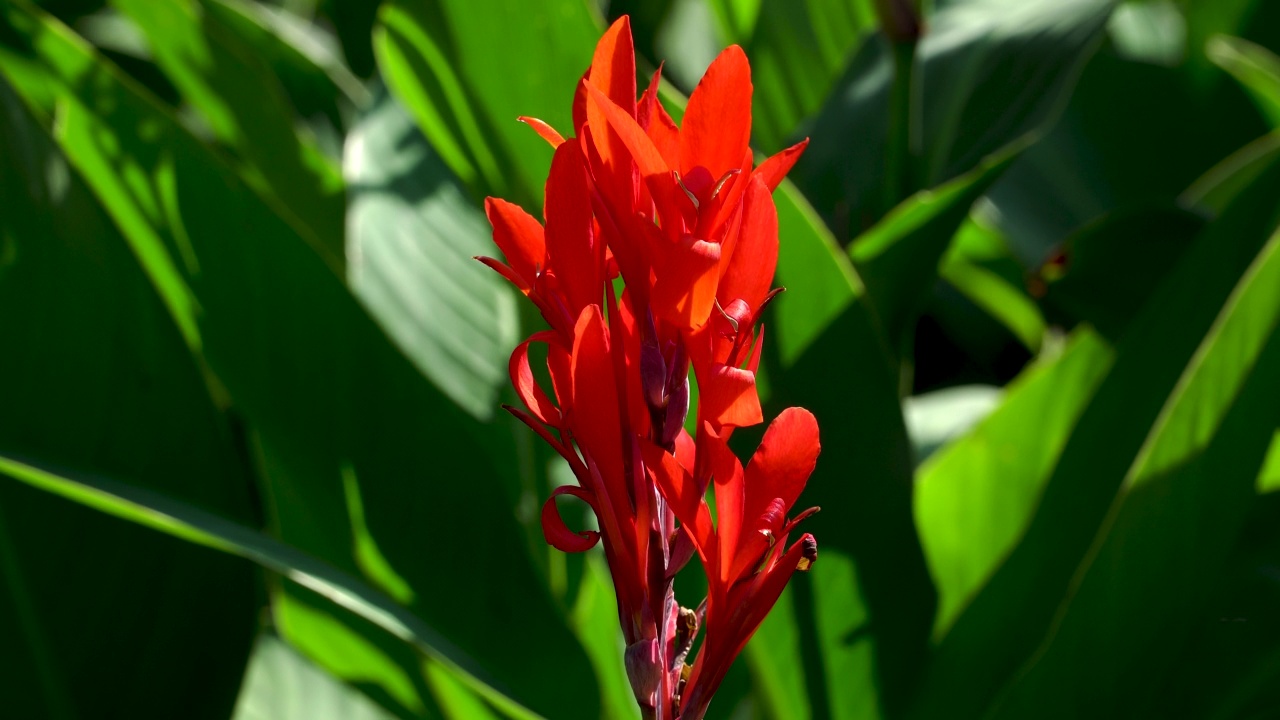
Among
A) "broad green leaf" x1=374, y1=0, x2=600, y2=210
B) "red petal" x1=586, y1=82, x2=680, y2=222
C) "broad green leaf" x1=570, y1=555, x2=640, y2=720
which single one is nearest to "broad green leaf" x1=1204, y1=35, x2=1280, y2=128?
"broad green leaf" x1=374, y1=0, x2=600, y2=210

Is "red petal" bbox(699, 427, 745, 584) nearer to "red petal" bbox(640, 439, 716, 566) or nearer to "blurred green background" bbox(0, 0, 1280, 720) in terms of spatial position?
"red petal" bbox(640, 439, 716, 566)

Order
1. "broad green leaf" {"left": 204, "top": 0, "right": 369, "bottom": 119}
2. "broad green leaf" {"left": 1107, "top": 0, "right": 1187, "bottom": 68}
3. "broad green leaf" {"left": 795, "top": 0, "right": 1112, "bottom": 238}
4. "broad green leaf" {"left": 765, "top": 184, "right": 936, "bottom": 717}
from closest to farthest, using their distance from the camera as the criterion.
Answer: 1. "broad green leaf" {"left": 765, "top": 184, "right": 936, "bottom": 717}
2. "broad green leaf" {"left": 795, "top": 0, "right": 1112, "bottom": 238}
3. "broad green leaf" {"left": 204, "top": 0, "right": 369, "bottom": 119}
4. "broad green leaf" {"left": 1107, "top": 0, "right": 1187, "bottom": 68}

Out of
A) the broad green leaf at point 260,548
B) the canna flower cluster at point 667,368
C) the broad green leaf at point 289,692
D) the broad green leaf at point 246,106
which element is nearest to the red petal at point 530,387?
the canna flower cluster at point 667,368

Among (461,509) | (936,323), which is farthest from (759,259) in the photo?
(936,323)

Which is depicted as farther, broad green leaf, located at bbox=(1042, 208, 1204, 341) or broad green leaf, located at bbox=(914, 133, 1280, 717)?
broad green leaf, located at bbox=(1042, 208, 1204, 341)

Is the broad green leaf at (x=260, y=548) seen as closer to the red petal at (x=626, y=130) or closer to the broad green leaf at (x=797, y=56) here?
the red petal at (x=626, y=130)
